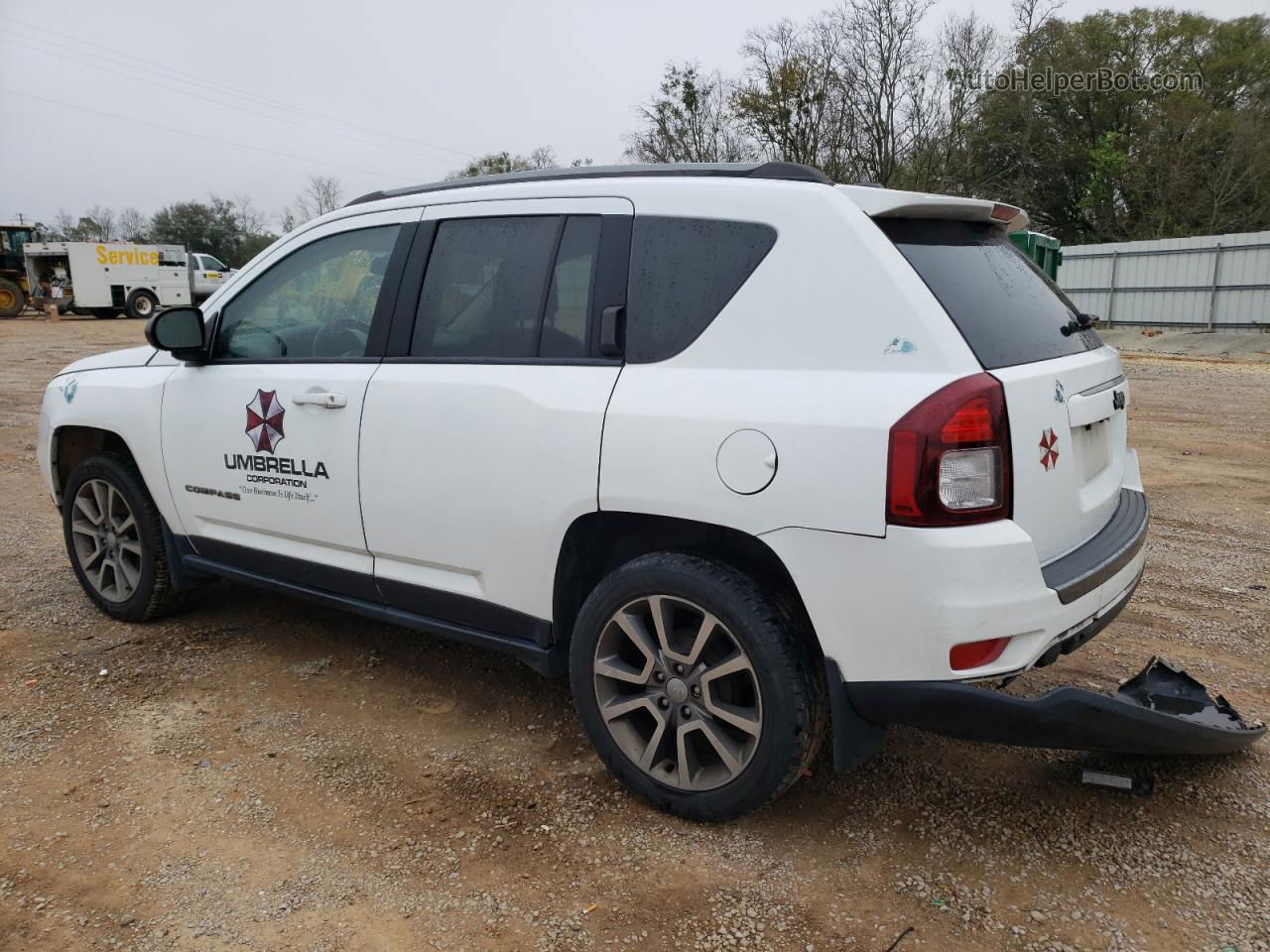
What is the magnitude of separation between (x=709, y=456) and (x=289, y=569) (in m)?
2.00

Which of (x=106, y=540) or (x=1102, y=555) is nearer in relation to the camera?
(x=1102, y=555)

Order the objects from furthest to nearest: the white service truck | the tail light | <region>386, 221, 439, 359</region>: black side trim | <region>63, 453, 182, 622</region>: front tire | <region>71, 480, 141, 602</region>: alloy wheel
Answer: the white service truck < <region>71, 480, 141, 602</region>: alloy wheel < <region>63, 453, 182, 622</region>: front tire < <region>386, 221, 439, 359</region>: black side trim < the tail light

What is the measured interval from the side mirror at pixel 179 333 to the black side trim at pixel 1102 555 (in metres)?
3.28

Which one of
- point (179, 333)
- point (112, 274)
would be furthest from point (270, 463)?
point (112, 274)

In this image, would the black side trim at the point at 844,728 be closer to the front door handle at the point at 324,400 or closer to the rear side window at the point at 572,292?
the rear side window at the point at 572,292

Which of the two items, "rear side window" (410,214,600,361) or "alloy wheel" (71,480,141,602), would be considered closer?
"rear side window" (410,214,600,361)

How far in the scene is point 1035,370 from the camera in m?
2.60

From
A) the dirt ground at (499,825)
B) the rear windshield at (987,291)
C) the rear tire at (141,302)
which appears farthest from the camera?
the rear tire at (141,302)

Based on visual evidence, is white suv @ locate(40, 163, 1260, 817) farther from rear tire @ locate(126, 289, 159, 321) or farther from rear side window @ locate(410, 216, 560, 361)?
rear tire @ locate(126, 289, 159, 321)

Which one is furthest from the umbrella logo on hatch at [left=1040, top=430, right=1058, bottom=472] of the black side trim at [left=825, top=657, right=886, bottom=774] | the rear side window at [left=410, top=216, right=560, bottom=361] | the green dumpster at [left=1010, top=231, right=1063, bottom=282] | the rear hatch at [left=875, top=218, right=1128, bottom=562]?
the green dumpster at [left=1010, top=231, right=1063, bottom=282]

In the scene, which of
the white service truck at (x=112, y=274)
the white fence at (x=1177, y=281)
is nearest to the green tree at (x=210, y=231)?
the white service truck at (x=112, y=274)

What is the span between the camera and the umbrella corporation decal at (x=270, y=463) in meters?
3.59

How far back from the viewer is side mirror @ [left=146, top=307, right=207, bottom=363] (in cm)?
385

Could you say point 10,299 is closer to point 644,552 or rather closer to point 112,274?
point 112,274
